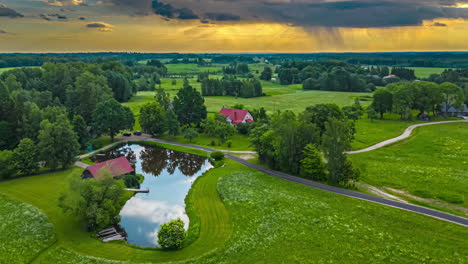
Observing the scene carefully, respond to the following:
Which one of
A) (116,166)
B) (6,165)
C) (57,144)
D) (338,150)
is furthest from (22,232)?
(338,150)

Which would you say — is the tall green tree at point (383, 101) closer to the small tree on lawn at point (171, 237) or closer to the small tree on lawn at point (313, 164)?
the small tree on lawn at point (313, 164)

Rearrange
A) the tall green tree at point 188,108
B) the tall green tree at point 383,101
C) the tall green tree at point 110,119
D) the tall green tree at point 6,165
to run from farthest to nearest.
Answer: the tall green tree at point 383,101, the tall green tree at point 188,108, the tall green tree at point 110,119, the tall green tree at point 6,165

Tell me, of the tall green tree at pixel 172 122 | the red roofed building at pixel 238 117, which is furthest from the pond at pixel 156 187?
the red roofed building at pixel 238 117

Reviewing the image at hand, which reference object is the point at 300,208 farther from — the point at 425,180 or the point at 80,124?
the point at 80,124

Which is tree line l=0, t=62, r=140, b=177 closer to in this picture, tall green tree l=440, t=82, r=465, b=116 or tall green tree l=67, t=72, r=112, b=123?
tall green tree l=67, t=72, r=112, b=123

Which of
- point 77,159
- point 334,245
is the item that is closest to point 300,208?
point 334,245
